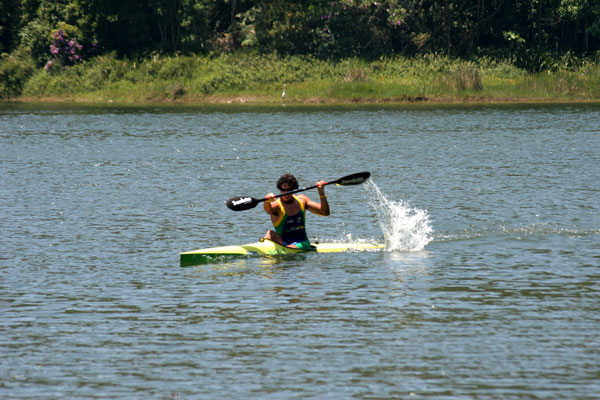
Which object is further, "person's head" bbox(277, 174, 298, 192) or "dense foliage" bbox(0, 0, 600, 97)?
"dense foliage" bbox(0, 0, 600, 97)

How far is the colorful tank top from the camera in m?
16.8

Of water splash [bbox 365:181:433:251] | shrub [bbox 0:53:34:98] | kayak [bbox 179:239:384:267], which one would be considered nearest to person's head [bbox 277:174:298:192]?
kayak [bbox 179:239:384:267]

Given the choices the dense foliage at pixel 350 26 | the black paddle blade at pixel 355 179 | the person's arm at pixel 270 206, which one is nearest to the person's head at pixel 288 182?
the person's arm at pixel 270 206

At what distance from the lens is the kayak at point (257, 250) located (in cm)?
1617

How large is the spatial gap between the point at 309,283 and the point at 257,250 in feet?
7.76

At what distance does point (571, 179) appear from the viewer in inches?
1032

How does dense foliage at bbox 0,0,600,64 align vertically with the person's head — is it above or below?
above

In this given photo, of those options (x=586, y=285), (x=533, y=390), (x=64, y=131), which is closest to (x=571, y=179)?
(x=586, y=285)

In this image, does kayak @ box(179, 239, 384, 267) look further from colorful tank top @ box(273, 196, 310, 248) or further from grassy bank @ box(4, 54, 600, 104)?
grassy bank @ box(4, 54, 600, 104)

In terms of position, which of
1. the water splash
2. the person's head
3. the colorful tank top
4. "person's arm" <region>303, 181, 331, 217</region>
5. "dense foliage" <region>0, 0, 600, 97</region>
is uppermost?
"dense foliage" <region>0, 0, 600, 97</region>

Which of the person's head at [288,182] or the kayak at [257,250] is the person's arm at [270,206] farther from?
the kayak at [257,250]

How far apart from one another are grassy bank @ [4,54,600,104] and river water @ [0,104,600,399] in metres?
22.4

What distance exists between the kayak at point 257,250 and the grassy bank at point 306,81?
39.1 meters

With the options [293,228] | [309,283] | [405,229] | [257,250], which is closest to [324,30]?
[405,229]
